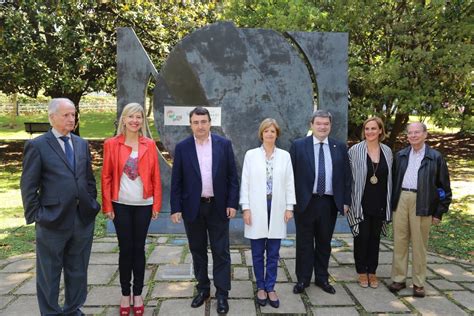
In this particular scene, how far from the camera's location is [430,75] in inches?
364

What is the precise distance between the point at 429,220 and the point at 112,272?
3189mm

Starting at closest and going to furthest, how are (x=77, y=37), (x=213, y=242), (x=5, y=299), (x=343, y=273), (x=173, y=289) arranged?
Result: 1. (x=213, y=242)
2. (x=5, y=299)
3. (x=173, y=289)
4. (x=343, y=273)
5. (x=77, y=37)

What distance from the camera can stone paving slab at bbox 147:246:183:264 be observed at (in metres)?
4.77

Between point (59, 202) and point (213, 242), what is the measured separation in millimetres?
1267

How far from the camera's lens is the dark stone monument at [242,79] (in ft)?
18.1

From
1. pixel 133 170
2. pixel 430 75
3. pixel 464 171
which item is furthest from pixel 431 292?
pixel 464 171

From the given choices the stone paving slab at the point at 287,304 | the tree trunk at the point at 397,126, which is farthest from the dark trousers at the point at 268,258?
the tree trunk at the point at 397,126

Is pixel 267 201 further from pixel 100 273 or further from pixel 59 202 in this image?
pixel 100 273

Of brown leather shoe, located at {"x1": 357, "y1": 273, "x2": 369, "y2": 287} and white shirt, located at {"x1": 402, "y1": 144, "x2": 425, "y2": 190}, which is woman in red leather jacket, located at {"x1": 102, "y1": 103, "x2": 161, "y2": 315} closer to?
brown leather shoe, located at {"x1": 357, "y1": 273, "x2": 369, "y2": 287}

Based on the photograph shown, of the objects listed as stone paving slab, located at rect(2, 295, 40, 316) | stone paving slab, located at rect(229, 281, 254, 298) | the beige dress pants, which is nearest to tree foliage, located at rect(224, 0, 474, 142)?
the beige dress pants

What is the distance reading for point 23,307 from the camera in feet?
11.9

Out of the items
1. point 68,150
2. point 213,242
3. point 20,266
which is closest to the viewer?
point 68,150

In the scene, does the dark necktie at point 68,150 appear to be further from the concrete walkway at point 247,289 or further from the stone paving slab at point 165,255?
the stone paving slab at point 165,255

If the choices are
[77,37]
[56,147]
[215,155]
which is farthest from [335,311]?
[77,37]
